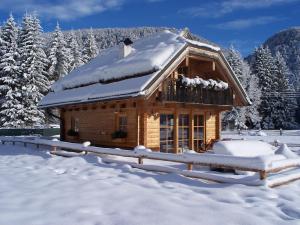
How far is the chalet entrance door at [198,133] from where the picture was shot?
70.3 ft

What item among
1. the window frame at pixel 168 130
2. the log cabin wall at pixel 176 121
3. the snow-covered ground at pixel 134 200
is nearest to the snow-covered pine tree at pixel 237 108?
the log cabin wall at pixel 176 121

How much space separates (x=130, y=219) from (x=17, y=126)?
35131 mm

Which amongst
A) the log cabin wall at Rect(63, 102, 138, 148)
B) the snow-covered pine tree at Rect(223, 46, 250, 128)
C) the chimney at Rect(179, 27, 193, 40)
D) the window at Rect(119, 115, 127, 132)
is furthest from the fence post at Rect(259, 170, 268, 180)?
the snow-covered pine tree at Rect(223, 46, 250, 128)

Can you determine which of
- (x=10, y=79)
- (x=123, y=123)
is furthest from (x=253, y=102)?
(x=123, y=123)

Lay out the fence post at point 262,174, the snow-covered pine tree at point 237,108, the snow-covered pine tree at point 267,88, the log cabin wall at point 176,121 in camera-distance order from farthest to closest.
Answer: the snow-covered pine tree at point 267,88 < the snow-covered pine tree at point 237,108 < the log cabin wall at point 176,121 < the fence post at point 262,174

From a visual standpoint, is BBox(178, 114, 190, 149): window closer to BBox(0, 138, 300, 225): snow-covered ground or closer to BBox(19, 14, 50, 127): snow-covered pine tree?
BBox(0, 138, 300, 225): snow-covered ground

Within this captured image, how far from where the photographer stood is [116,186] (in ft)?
33.9

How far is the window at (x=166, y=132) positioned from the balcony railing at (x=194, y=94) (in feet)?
4.99

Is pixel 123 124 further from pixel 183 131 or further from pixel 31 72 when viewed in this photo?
pixel 31 72

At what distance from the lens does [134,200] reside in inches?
342

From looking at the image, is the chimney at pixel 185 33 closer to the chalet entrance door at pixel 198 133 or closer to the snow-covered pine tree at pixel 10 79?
the chalet entrance door at pixel 198 133

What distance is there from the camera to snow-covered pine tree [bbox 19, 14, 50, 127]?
40.7m

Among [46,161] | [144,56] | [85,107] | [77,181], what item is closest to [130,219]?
[77,181]

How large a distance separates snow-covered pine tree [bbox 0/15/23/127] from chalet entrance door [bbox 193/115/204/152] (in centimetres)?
2458
